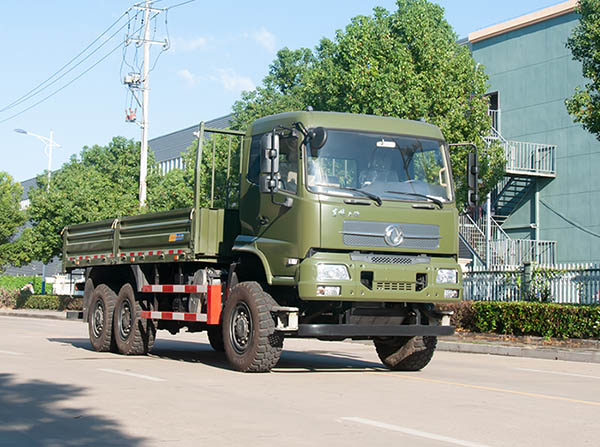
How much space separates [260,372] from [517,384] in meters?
3.25

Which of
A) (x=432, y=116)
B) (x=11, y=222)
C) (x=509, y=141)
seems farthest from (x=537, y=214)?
(x=11, y=222)

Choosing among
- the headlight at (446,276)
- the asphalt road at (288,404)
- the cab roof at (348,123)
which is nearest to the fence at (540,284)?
the asphalt road at (288,404)

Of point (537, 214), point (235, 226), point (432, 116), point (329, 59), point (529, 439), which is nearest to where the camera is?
point (529, 439)

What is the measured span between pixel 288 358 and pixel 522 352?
5.36m

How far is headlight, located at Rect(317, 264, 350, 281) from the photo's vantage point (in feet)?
36.8

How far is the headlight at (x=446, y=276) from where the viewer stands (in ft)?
39.1

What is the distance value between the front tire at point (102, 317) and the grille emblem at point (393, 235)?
20.2 feet

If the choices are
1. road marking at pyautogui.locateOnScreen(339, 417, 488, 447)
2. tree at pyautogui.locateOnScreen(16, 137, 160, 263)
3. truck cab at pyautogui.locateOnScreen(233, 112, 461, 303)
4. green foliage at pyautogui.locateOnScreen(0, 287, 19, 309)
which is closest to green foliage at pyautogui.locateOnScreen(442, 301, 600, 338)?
truck cab at pyautogui.locateOnScreen(233, 112, 461, 303)

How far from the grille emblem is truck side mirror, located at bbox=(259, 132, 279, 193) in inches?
59.6

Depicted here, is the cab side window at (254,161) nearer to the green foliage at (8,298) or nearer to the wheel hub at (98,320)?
the wheel hub at (98,320)

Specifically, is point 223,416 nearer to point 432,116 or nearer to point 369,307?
point 369,307

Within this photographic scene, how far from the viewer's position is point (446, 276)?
1200cm

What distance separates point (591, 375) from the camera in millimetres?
13422

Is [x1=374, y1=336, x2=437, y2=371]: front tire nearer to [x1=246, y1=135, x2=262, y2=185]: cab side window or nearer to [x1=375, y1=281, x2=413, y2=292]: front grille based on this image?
[x1=375, y1=281, x2=413, y2=292]: front grille
